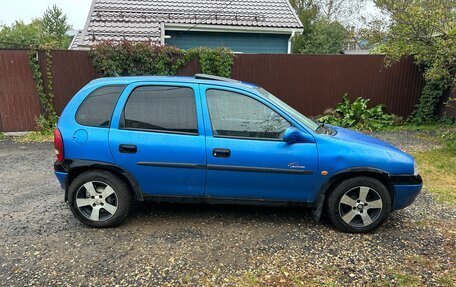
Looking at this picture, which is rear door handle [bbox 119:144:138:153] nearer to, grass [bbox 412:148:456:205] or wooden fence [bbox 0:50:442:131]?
grass [bbox 412:148:456:205]

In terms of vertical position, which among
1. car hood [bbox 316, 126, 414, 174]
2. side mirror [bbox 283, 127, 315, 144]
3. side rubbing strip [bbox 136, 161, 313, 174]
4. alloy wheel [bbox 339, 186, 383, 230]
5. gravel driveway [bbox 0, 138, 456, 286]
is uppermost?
side mirror [bbox 283, 127, 315, 144]

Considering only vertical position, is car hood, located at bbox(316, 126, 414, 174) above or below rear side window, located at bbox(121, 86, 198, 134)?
below

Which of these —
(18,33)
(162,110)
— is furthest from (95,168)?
(18,33)

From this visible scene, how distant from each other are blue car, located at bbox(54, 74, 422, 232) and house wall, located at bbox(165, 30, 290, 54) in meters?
9.10

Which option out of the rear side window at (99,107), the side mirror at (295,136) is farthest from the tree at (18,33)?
the side mirror at (295,136)

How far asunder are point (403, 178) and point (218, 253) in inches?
82.3

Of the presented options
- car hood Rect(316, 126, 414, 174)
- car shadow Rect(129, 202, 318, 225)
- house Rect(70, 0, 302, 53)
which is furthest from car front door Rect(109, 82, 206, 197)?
house Rect(70, 0, 302, 53)

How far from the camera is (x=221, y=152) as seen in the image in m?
3.59

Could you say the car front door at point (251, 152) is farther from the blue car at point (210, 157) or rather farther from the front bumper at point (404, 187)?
the front bumper at point (404, 187)

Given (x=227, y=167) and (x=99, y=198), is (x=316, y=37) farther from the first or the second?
(x=99, y=198)

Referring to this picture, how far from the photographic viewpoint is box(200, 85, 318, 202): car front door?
3.58 metres

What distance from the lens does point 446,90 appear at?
9508mm

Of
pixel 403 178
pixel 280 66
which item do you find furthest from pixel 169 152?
pixel 280 66

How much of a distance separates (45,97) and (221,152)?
6.99m
